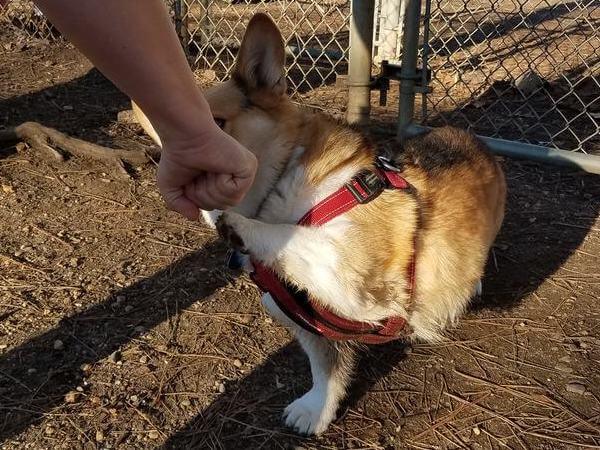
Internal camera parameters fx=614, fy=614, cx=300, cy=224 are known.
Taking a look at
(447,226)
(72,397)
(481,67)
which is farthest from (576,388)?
(481,67)

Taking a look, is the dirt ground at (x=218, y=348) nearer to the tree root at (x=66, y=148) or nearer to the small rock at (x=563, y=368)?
the small rock at (x=563, y=368)

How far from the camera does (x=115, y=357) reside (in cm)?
266

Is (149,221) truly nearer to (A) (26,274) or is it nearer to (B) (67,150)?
(A) (26,274)

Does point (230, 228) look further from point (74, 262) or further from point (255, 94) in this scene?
point (74, 262)

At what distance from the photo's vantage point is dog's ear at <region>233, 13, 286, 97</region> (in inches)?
84.3

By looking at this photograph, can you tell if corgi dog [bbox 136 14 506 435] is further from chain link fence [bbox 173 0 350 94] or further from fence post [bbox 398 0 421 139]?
chain link fence [bbox 173 0 350 94]

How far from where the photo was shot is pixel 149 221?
12.2 ft

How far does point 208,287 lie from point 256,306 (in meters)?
0.29

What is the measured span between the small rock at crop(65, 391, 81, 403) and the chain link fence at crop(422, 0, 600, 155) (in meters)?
3.05

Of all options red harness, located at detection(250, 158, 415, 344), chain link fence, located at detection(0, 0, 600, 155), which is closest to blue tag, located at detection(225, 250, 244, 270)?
red harness, located at detection(250, 158, 415, 344)

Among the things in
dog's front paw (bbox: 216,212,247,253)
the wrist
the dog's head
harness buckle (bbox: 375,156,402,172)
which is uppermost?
the wrist

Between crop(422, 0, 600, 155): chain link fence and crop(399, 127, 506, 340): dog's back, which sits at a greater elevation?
crop(399, 127, 506, 340): dog's back

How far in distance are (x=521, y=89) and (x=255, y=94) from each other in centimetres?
397

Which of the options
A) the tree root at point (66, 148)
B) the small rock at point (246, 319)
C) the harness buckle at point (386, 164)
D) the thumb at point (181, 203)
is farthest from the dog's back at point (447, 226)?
the tree root at point (66, 148)
